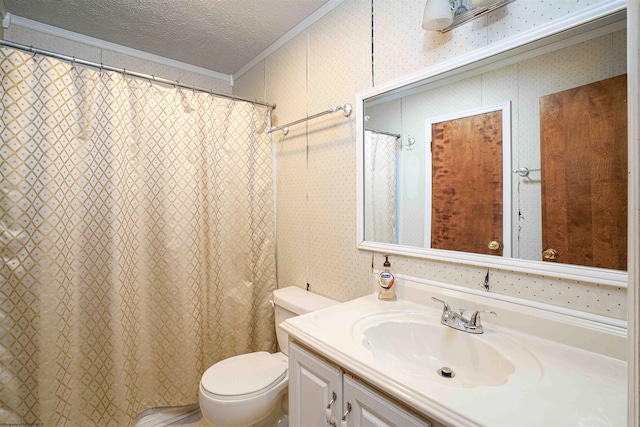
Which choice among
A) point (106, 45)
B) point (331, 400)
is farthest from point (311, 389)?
point (106, 45)

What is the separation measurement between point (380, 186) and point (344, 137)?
0.36m

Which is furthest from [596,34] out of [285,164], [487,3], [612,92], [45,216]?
[45,216]

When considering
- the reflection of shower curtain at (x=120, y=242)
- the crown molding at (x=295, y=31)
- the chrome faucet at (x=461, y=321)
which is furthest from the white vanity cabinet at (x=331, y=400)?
the crown molding at (x=295, y=31)

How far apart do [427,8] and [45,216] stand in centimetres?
192

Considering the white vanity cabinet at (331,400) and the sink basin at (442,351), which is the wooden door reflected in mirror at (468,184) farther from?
the white vanity cabinet at (331,400)

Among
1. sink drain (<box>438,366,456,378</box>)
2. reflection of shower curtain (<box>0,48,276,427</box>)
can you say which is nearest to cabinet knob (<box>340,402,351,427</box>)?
sink drain (<box>438,366,456,378</box>)

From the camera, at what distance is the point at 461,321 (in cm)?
104

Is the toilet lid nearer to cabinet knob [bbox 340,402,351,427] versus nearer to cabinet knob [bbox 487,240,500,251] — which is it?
cabinet knob [bbox 340,402,351,427]

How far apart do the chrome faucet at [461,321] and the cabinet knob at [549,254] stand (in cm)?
24

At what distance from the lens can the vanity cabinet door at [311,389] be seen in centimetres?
91

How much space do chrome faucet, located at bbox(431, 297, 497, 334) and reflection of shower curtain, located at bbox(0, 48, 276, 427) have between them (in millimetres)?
1293

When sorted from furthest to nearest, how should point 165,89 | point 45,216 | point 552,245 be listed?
point 165,89, point 45,216, point 552,245

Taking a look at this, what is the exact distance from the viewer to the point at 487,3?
101cm

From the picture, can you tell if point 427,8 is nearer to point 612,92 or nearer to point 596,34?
point 596,34
